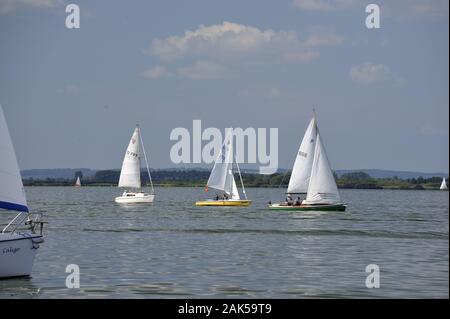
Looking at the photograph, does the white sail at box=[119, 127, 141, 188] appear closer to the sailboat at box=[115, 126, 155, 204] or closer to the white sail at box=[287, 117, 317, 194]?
the sailboat at box=[115, 126, 155, 204]

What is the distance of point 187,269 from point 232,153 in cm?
6581

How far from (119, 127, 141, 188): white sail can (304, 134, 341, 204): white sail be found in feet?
114

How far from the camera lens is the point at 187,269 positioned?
1576 inches

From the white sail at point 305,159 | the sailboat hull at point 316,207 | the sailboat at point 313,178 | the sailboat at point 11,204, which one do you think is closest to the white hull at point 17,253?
the sailboat at point 11,204

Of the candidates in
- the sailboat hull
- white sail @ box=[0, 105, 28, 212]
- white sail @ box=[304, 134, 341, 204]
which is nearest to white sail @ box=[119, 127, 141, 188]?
the sailboat hull

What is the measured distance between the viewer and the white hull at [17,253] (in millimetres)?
33281

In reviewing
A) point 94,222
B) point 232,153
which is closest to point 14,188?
point 94,222

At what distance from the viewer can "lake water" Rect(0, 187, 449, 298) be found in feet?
109

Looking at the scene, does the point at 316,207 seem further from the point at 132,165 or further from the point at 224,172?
the point at 132,165

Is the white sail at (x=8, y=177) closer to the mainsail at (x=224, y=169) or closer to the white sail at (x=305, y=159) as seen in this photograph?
the white sail at (x=305, y=159)
